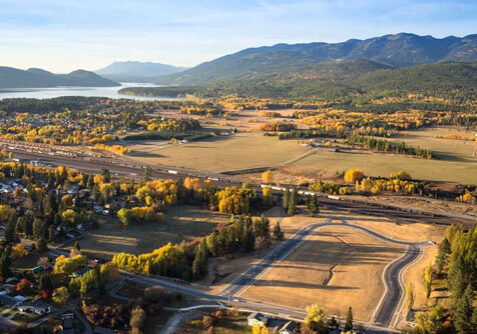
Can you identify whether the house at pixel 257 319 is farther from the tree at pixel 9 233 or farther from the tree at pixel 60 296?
the tree at pixel 9 233

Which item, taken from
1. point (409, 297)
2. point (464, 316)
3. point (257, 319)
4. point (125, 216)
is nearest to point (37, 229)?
point (125, 216)

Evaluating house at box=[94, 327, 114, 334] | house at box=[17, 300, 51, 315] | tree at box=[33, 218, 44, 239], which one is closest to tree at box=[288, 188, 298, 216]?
tree at box=[33, 218, 44, 239]

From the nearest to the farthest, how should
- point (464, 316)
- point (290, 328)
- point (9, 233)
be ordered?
point (464, 316), point (290, 328), point (9, 233)

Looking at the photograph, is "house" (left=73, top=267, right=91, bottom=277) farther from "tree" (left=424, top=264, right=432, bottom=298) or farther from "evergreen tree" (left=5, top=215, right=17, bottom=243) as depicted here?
"tree" (left=424, top=264, right=432, bottom=298)

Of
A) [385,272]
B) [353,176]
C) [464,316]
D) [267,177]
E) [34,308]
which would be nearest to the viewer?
[464,316]

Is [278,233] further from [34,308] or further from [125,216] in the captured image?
[34,308]

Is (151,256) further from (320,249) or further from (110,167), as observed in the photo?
(110,167)

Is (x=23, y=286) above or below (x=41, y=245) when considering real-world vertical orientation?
below

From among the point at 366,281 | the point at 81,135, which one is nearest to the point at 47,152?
the point at 81,135
